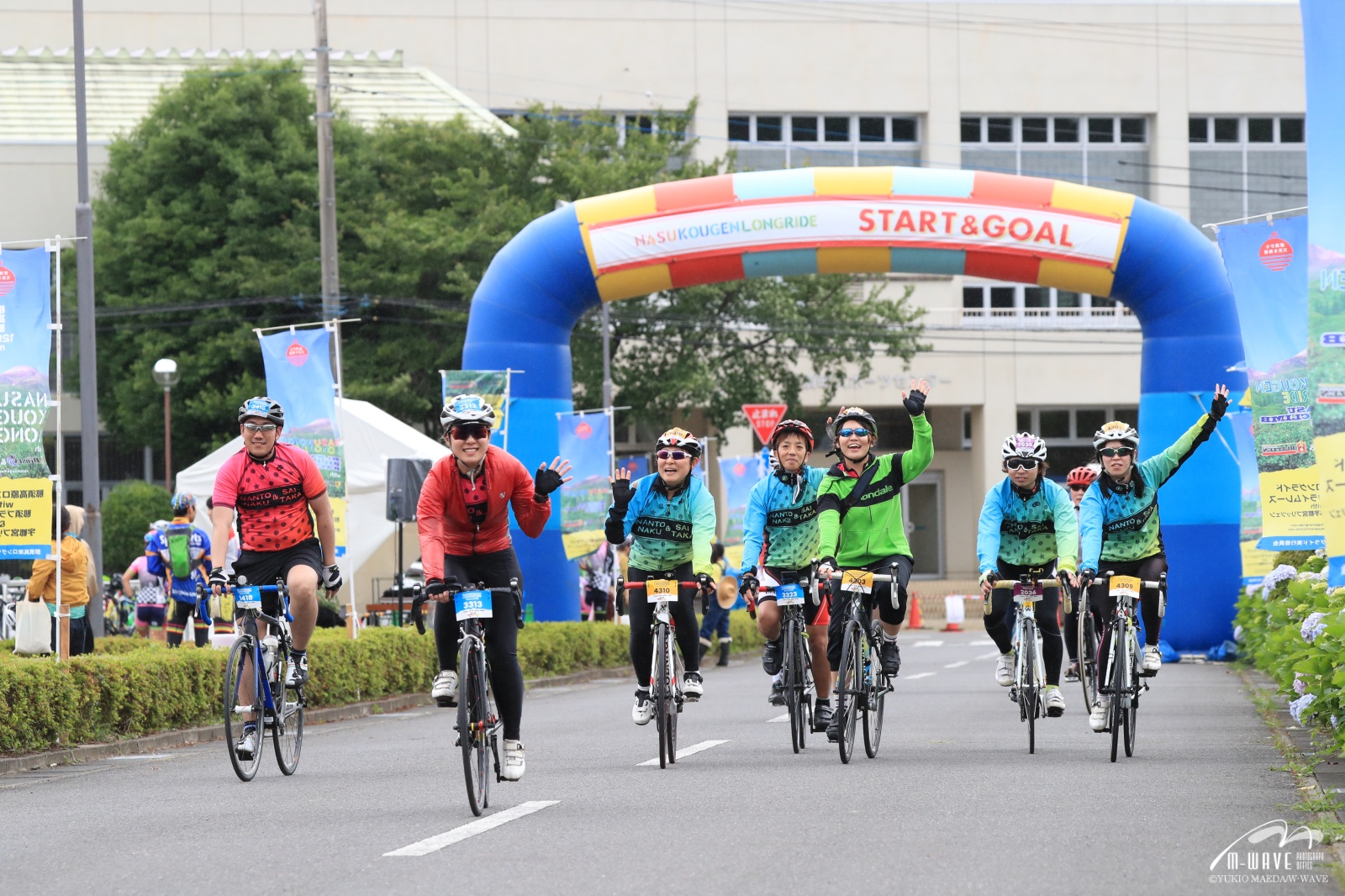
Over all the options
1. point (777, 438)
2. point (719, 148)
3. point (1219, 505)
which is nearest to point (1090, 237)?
point (1219, 505)

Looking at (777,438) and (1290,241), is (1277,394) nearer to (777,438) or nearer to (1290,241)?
(1290,241)

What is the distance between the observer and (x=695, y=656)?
11.8m

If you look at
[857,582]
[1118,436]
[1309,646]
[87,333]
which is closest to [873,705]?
[857,582]

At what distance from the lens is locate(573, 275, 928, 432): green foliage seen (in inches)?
1676

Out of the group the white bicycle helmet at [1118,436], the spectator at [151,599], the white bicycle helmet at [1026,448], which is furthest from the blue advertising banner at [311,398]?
the white bicycle helmet at [1118,436]

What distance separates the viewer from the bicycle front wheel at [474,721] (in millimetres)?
8617

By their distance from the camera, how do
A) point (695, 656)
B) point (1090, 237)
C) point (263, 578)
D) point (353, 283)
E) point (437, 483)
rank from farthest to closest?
point (353, 283)
point (1090, 237)
point (695, 656)
point (263, 578)
point (437, 483)

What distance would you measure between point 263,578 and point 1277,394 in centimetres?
966

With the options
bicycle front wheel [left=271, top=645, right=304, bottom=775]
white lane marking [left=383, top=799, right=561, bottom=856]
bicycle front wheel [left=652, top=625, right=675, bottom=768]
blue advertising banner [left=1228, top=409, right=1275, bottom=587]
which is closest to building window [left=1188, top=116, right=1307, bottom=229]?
blue advertising banner [left=1228, top=409, right=1275, bottom=587]

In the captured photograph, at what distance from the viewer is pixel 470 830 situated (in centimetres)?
834

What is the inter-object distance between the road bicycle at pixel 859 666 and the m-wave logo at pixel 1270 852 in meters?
3.36

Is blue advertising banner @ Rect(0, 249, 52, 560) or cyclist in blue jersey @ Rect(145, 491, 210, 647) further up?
blue advertising banner @ Rect(0, 249, 52, 560)

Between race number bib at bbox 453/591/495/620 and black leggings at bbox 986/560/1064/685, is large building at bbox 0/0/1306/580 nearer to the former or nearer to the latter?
black leggings at bbox 986/560/1064/685

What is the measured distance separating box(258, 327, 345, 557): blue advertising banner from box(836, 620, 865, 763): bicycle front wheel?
9.17 metres
